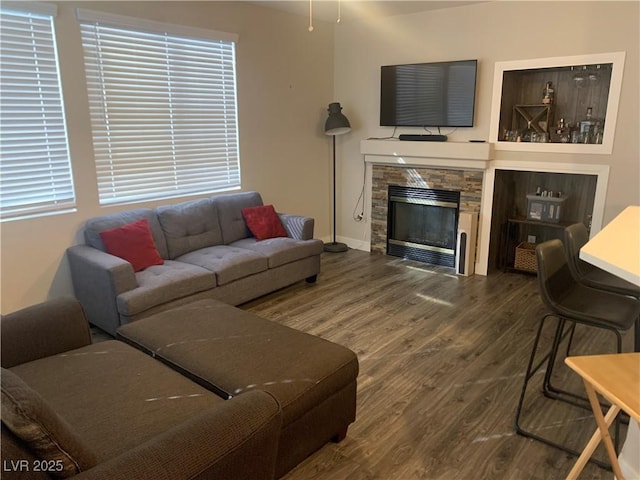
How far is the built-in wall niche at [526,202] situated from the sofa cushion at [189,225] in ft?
9.04

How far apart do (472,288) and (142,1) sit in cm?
380

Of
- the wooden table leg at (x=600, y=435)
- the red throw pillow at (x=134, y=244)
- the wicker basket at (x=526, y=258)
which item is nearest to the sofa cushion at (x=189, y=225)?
the red throw pillow at (x=134, y=244)

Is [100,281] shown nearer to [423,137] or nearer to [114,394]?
[114,394]

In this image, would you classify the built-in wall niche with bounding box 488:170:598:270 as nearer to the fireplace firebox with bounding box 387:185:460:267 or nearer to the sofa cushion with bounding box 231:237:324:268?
the fireplace firebox with bounding box 387:185:460:267

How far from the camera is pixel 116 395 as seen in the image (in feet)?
6.04

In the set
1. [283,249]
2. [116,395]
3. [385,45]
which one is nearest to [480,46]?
[385,45]

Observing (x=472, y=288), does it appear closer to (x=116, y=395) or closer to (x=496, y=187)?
(x=496, y=187)

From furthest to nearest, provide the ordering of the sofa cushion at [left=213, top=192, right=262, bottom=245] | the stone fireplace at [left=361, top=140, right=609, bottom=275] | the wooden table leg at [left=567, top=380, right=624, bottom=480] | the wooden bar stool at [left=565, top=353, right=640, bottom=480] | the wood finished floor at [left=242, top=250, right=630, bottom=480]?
the sofa cushion at [left=213, top=192, right=262, bottom=245], the stone fireplace at [left=361, top=140, right=609, bottom=275], the wood finished floor at [left=242, top=250, right=630, bottom=480], the wooden table leg at [left=567, top=380, right=624, bottom=480], the wooden bar stool at [left=565, top=353, right=640, bottom=480]

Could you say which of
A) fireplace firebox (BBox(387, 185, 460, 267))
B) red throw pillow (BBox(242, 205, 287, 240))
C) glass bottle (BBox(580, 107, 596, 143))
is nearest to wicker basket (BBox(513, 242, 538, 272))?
fireplace firebox (BBox(387, 185, 460, 267))

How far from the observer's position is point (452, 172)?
4.84 metres

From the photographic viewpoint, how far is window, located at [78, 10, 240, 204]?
3662mm

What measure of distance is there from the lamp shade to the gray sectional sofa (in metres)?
1.24

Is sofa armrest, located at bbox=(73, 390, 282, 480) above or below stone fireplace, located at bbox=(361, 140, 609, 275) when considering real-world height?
below

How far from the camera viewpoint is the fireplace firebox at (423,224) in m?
5.04
